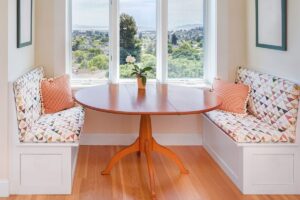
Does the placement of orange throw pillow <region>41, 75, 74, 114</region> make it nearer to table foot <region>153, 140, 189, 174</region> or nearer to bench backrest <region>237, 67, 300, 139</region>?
table foot <region>153, 140, 189, 174</region>

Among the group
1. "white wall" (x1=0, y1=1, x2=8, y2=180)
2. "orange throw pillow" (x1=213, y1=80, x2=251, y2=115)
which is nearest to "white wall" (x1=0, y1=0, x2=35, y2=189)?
"white wall" (x1=0, y1=1, x2=8, y2=180)

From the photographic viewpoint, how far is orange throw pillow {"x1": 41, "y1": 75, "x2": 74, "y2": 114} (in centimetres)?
371

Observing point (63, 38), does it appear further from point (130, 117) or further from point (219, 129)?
point (219, 129)

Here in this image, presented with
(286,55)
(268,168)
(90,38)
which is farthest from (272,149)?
(90,38)

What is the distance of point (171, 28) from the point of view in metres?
4.41

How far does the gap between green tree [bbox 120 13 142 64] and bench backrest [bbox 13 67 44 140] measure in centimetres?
109

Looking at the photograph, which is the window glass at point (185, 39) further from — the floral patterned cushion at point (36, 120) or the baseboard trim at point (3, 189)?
the baseboard trim at point (3, 189)

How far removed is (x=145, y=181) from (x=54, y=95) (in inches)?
51.6

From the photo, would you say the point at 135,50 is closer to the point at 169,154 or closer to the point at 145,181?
the point at 169,154

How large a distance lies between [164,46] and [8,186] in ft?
7.70

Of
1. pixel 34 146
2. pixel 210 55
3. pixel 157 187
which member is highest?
pixel 210 55

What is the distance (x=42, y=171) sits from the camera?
2939mm

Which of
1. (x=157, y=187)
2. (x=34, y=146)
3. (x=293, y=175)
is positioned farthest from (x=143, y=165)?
(x=293, y=175)

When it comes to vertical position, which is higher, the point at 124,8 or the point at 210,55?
the point at 124,8
